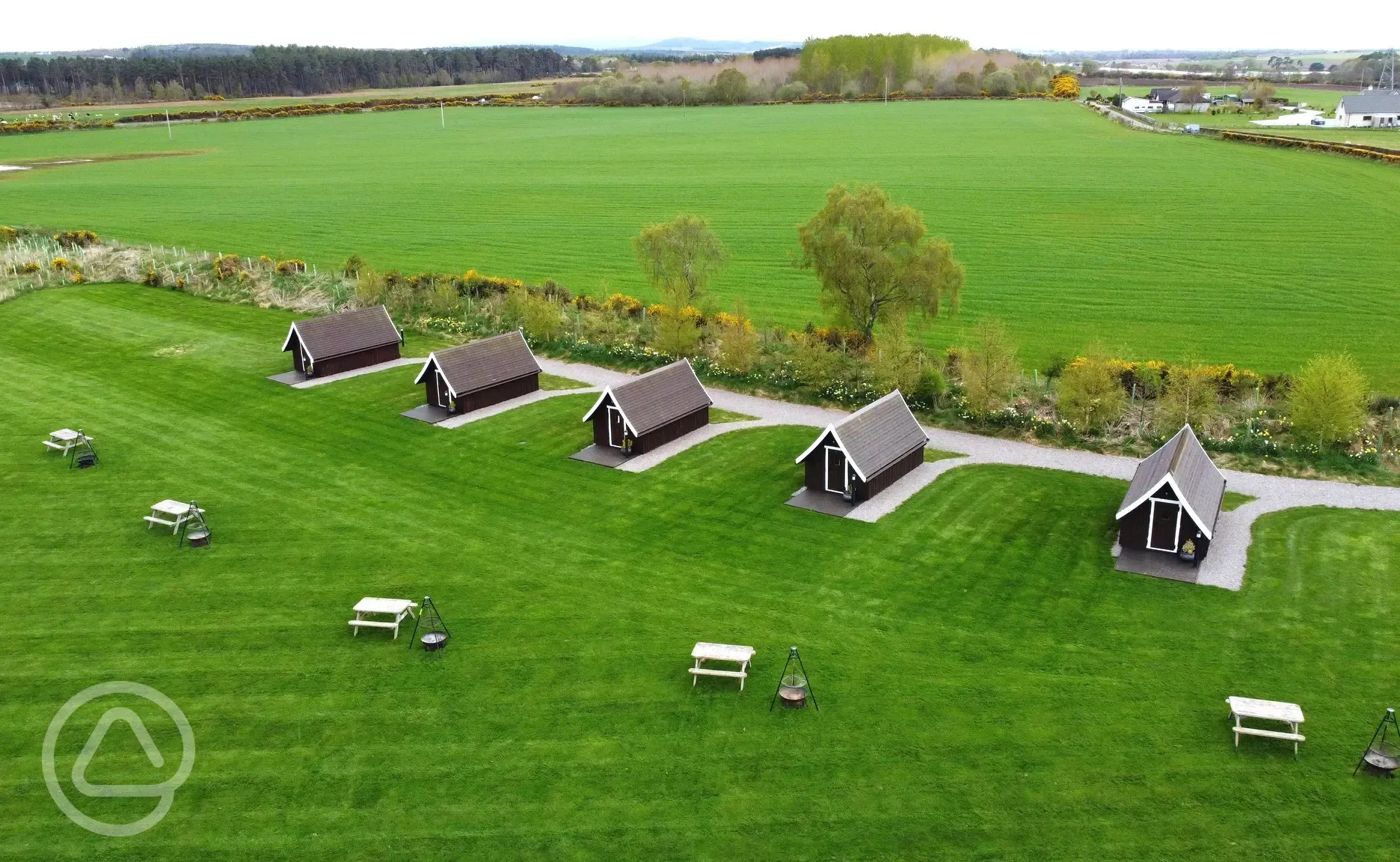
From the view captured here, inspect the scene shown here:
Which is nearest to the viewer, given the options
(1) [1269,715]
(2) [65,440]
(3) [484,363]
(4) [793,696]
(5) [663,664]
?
(1) [1269,715]

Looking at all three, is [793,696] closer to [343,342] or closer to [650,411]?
[650,411]

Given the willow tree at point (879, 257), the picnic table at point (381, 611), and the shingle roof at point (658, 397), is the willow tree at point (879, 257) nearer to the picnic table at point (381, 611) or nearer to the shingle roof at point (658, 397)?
the shingle roof at point (658, 397)

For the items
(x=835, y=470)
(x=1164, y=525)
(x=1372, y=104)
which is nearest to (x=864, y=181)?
(x=835, y=470)

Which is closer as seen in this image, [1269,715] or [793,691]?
[1269,715]

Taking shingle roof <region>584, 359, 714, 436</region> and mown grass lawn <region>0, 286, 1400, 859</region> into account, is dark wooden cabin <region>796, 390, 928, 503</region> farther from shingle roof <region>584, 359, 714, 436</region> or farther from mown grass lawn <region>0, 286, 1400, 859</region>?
shingle roof <region>584, 359, 714, 436</region>

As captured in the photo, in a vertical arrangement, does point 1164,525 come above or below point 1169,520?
below

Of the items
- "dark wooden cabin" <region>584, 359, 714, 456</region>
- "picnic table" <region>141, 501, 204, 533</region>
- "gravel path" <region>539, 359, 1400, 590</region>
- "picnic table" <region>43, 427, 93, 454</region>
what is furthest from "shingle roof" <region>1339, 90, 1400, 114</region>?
"picnic table" <region>43, 427, 93, 454</region>

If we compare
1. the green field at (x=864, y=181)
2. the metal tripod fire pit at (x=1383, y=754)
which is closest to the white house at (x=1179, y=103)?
the green field at (x=864, y=181)
